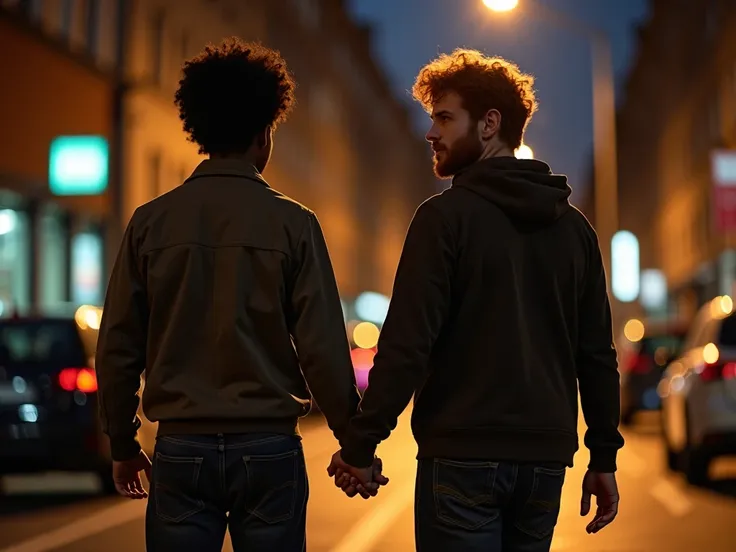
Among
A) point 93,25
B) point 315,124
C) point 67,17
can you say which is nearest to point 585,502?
point 67,17

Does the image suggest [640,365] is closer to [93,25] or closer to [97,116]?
[97,116]

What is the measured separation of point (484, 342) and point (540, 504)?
47 centimetres

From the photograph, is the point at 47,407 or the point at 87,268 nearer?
the point at 47,407

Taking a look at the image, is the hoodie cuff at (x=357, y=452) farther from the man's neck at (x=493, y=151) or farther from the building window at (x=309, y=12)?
the building window at (x=309, y=12)

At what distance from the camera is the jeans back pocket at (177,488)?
13.9 ft

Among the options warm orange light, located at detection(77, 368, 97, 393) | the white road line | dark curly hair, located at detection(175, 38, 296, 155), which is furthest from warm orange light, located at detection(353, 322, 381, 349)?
dark curly hair, located at detection(175, 38, 296, 155)

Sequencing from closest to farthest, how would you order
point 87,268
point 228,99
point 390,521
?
point 228,99
point 390,521
point 87,268

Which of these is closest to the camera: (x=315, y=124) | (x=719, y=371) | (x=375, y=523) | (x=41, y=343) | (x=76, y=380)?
(x=375, y=523)

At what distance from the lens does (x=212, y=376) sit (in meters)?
4.28

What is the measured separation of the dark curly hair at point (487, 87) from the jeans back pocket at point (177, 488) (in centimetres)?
126

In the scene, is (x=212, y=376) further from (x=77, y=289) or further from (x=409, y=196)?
(x=409, y=196)

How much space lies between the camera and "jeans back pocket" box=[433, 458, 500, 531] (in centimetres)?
416

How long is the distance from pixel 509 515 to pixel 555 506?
0.15 m

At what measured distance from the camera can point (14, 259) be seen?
101 feet
